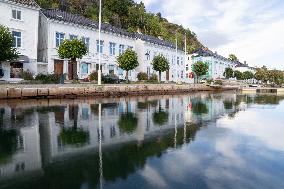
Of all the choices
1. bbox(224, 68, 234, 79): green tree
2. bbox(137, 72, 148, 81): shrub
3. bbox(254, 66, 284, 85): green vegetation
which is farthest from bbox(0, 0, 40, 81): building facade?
bbox(254, 66, 284, 85): green vegetation

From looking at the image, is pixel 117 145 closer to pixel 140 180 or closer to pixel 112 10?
pixel 140 180

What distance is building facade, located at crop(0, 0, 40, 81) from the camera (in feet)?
141

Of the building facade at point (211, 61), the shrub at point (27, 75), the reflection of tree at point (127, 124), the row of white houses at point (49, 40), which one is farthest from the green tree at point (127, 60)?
the building facade at point (211, 61)

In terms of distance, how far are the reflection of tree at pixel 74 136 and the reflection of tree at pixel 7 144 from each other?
1677 mm

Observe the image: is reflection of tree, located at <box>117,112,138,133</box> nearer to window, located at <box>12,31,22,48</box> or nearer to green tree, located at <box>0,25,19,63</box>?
green tree, located at <box>0,25,19,63</box>

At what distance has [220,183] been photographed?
7.39 metres

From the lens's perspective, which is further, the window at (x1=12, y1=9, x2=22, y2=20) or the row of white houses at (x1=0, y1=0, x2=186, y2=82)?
the window at (x1=12, y1=9, x2=22, y2=20)

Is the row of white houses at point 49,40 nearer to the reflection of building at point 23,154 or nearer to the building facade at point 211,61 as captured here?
the reflection of building at point 23,154

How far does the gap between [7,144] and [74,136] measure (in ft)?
8.32

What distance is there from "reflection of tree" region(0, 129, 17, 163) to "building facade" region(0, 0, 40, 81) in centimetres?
3045

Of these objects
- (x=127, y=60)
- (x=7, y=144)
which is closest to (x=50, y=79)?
(x=127, y=60)

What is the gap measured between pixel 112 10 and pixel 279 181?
9433 cm

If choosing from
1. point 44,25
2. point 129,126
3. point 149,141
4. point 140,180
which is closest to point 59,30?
point 44,25

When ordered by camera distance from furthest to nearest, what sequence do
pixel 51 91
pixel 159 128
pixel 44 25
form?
pixel 44 25, pixel 51 91, pixel 159 128
